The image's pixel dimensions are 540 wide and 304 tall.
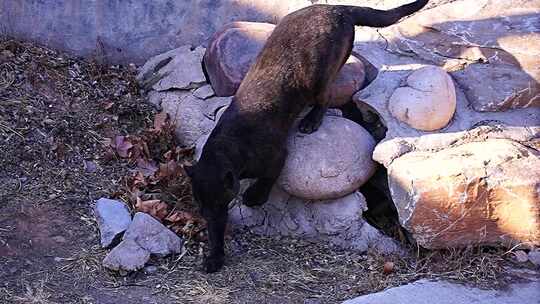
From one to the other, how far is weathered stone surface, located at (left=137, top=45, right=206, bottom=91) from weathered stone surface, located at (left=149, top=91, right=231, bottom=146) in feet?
0.35

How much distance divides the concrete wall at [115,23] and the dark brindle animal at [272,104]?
1.34 meters

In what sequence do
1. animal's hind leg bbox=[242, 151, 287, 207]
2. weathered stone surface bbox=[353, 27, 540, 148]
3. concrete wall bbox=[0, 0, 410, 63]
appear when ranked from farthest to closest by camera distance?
1. concrete wall bbox=[0, 0, 410, 63]
2. weathered stone surface bbox=[353, 27, 540, 148]
3. animal's hind leg bbox=[242, 151, 287, 207]

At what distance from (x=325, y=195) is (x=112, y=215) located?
4.72 feet

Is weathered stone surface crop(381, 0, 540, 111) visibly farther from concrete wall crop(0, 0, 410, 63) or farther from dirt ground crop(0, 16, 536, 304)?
concrete wall crop(0, 0, 410, 63)

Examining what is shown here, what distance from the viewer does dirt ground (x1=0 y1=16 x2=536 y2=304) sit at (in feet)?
15.1

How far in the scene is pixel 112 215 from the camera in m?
5.15

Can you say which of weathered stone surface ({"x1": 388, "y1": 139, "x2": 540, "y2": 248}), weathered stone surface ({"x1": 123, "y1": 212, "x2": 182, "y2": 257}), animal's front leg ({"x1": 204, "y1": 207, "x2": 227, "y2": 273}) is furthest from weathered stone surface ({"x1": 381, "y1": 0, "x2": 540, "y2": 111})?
weathered stone surface ({"x1": 123, "y1": 212, "x2": 182, "y2": 257})

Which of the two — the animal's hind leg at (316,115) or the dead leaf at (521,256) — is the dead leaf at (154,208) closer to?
the animal's hind leg at (316,115)

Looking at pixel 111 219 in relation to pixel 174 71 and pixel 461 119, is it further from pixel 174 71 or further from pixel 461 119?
pixel 461 119

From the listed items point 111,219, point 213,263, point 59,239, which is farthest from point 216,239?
point 59,239

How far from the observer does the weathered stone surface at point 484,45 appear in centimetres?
541

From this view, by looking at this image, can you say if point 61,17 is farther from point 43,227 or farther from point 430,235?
point 430,235

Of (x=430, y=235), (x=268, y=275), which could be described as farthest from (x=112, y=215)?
(x=430, y=235)

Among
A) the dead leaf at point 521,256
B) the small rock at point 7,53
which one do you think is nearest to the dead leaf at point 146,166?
the small rock at point 7,53
